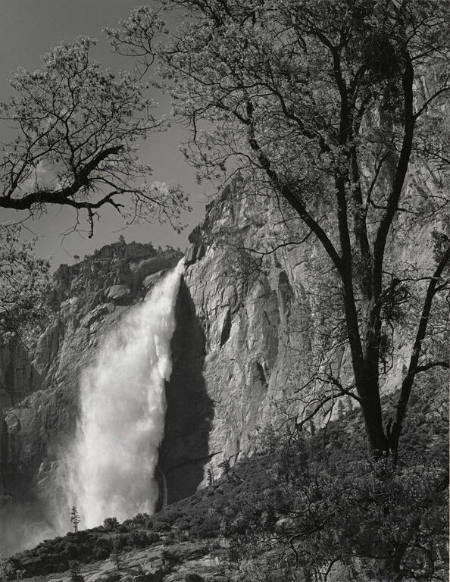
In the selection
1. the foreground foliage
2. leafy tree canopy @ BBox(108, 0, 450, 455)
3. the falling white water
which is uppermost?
the falling white water

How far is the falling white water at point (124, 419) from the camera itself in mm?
88188

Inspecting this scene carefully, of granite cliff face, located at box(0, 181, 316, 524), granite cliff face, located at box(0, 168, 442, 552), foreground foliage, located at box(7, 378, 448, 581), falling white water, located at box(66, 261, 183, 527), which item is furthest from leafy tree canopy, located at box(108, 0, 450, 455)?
falling white water, located at box(66, 261, 183, 527)

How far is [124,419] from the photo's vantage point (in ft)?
299

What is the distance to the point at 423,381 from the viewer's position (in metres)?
12.2

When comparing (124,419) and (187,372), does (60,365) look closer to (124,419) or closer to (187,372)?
(124,419)

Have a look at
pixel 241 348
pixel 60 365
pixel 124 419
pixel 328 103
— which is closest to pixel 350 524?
pixel 328 103

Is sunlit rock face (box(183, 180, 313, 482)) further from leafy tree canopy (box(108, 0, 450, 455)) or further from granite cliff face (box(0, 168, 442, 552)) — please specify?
leafy tree canopy (box(108, 0, 450, 455))

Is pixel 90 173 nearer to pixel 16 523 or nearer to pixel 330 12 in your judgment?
pixel 330 12

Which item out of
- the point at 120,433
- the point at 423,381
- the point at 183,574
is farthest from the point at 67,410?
the point at 423,381

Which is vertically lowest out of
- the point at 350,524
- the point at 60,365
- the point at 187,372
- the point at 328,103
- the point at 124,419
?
the point at 350,524

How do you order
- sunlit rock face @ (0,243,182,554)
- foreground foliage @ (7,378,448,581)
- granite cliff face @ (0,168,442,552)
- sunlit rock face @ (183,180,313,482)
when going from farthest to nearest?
1. sunlit rock face @ (0,243,182,554)
2. granite cliff face @ (0,168,442,552)
3. sunlit rock face @ (183,180,313,482)
4. foreground foliage @ (7,378,448,581)

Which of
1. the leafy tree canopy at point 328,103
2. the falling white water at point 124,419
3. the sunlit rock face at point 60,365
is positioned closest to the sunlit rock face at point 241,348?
the falling white water at point 124,419

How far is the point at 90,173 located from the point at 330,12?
443cm

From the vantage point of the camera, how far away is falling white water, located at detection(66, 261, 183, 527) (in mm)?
88188
